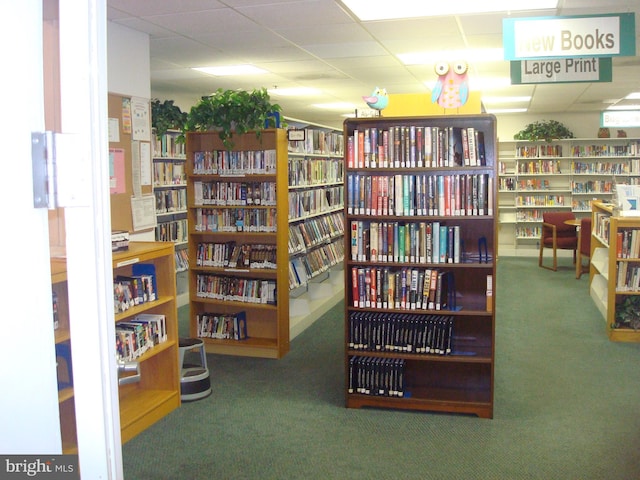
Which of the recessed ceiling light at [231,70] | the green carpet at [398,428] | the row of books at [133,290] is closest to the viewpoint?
the green carpet at [398,428]

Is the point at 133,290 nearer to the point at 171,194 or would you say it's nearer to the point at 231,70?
the point at 171,194

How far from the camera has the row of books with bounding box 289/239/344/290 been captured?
657 cm


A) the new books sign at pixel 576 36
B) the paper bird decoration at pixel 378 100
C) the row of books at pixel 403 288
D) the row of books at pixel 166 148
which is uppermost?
the new books sign at pixel 576 36

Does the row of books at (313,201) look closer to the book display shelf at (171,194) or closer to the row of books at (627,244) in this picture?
the book display shelf at (171,194)

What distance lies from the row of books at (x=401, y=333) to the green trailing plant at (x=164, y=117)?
293cm

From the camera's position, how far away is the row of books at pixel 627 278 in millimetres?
6087

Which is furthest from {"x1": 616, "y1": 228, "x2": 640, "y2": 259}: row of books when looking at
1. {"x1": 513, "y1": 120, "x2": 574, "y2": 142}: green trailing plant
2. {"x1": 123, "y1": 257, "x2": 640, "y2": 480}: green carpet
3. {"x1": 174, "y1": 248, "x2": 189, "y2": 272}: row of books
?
{"x1": 513, "y1": 120, "x2": 574, "y2": 142}: green trailing plant

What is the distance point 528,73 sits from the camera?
428 cm

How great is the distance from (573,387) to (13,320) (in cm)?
451

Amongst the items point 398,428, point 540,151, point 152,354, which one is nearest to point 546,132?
point 540,151

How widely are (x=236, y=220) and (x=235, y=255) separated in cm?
32

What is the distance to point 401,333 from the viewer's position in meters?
4.37

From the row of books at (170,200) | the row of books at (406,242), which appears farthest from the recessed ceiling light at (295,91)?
the row of books at (406,242)

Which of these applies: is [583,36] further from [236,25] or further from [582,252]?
[582,252]
